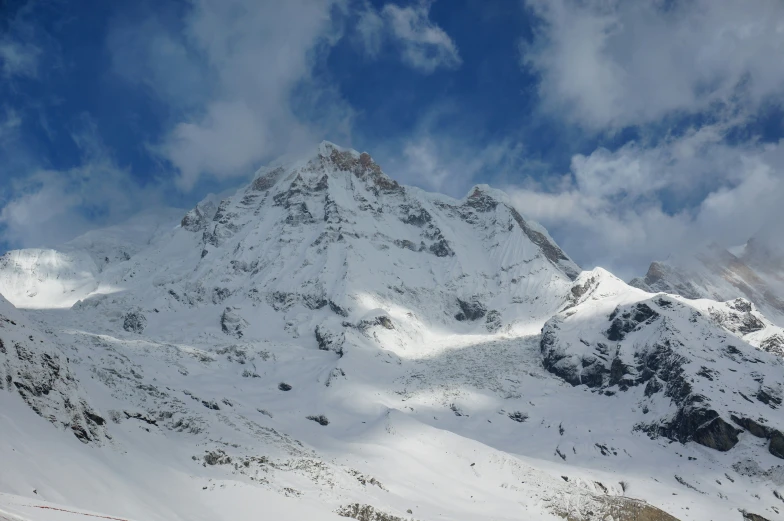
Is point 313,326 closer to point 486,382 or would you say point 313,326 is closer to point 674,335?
point 486,382

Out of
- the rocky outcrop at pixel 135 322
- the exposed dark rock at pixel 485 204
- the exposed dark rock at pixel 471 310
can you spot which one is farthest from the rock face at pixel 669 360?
the rocky outcrop at pixel 135 322

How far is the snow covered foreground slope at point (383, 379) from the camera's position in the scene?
3225 cm

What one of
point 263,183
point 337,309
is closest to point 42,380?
point 337,309

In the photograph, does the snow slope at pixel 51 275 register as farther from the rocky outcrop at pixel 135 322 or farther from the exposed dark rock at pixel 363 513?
A: the exposed dark rock at pixel 363 513

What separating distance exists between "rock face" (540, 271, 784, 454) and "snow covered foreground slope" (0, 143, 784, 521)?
408 mm

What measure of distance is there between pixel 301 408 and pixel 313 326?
38778mm

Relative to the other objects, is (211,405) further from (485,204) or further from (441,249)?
(485,204)

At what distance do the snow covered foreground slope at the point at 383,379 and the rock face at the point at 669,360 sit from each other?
41 centimetres

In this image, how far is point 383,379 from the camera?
95.8 metres

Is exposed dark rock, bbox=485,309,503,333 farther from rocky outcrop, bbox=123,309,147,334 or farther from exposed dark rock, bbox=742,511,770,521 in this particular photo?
rocky outcrop, bbox=123,309,147,334

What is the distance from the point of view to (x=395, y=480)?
4812cm

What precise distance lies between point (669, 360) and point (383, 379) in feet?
162

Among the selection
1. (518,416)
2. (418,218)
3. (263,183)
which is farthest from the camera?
(263,183)

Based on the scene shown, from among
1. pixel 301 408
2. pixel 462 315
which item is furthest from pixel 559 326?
pixel 301 408
